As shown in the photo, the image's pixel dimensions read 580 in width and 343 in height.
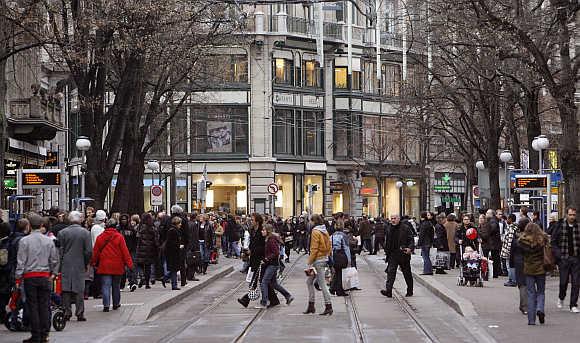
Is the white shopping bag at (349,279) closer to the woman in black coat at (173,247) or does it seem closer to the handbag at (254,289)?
the handbag at (254,289)

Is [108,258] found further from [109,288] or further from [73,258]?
[73,258]

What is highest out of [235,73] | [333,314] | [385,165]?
[235,73]

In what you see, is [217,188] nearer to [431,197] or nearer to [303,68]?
[303,68]

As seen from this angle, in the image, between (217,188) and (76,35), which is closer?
(76,35)

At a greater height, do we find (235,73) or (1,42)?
(235,73)

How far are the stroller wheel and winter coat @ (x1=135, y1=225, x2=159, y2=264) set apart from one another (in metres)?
8.99

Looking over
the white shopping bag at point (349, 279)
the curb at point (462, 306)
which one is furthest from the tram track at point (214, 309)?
the curb at point (462, 306)

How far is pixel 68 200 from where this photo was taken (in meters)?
61.8

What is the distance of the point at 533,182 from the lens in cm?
3241

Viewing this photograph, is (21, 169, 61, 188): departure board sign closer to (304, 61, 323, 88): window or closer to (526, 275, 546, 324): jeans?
(526, 275, 546, 324): jeans

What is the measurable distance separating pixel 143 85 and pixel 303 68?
137 ft

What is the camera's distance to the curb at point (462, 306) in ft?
58.0

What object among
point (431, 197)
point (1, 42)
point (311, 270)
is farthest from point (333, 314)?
point (431, 197)

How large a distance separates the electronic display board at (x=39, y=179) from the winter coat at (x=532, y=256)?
47.6ft
